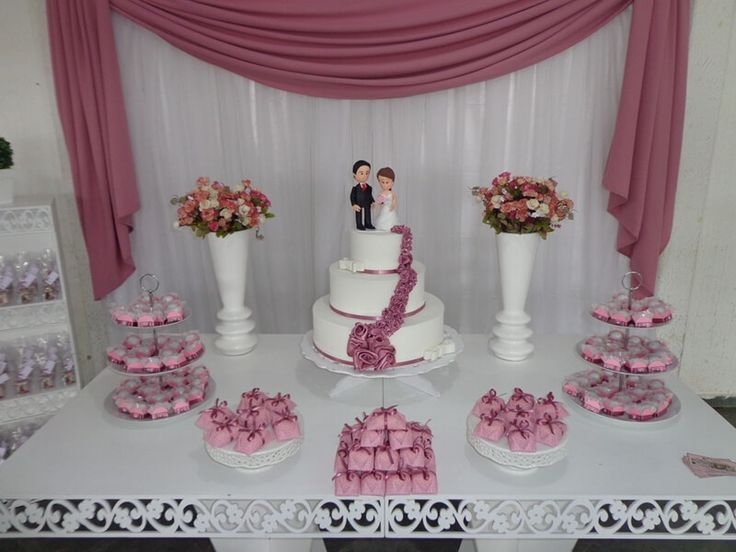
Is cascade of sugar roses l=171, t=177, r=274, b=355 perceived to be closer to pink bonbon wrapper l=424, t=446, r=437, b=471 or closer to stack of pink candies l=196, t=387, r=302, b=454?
stack of pink candies l=196, t=387, r=302, b=454

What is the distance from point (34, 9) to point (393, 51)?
1.74 metres

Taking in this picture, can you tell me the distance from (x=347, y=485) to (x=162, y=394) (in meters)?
0.78

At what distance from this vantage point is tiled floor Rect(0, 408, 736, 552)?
2.20 m

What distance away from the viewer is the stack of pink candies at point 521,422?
1520mm

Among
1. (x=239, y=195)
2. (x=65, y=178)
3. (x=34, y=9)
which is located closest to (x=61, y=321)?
(x=65, y=178)

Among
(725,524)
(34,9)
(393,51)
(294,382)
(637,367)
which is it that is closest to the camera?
(725,524)

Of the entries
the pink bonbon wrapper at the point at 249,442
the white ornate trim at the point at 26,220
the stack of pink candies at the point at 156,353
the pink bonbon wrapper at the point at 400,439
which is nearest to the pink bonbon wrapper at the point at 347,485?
the pink bonbon wrapper at the point at 400,439

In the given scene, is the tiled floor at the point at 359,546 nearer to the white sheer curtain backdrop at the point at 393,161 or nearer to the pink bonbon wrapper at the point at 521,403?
the pink bonbon wrapper at the point at 521,403

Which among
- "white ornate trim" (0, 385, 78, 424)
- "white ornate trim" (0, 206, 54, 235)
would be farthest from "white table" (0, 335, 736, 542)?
"white ornate trim" (0, 206, 54, 235)

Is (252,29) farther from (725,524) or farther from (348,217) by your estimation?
(725,524)

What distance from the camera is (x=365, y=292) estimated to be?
1977 mm

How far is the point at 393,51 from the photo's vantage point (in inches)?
98.9

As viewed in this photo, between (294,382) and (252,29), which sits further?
(252,29)

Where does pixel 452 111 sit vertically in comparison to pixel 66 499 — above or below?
above
